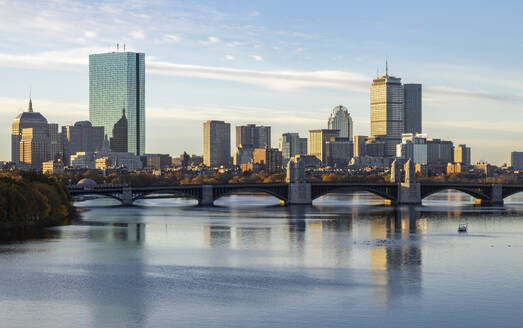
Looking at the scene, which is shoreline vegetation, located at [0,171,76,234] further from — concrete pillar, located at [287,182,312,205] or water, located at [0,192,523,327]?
concrete pillar, located at [287,182,312,205]

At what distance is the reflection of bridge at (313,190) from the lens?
155750 mm

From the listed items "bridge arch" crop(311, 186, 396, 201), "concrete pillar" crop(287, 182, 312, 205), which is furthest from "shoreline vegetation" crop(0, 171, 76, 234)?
"bridge arch" crop(311, 186, 396, 201)

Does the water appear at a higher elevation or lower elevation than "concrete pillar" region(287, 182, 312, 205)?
lower

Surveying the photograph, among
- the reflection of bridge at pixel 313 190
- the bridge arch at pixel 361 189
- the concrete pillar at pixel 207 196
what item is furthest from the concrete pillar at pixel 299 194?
the concrete pillar at pixel 207 196

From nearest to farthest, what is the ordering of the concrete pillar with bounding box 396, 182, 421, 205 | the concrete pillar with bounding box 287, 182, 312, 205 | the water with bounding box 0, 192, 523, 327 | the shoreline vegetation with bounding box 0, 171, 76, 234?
the water with bounding box 0, 192, 523, 327 < the shoreline vegetation with bounding box 0, 171, 76, 234 < the concrete pillar with bounding box 287, 182, 312, 205 < the concrete pillar with bounding box 396, 182, 421, 205

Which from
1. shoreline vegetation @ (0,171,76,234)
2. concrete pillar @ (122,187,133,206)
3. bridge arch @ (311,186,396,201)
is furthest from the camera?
bridge arch @ (311,186,396,201)

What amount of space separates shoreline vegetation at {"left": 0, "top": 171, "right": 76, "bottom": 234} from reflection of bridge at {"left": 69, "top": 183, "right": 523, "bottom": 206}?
38.0 m

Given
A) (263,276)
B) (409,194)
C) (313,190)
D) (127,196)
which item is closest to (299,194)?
(313,190)

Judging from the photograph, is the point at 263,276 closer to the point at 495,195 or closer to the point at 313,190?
the point at 313,190

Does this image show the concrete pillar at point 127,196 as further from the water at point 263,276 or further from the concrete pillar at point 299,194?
the water at point 263,276

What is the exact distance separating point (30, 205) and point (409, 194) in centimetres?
9176

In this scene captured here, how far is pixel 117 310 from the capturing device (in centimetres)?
4859

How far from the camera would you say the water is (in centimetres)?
4706

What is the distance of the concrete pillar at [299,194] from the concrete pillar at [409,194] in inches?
744
